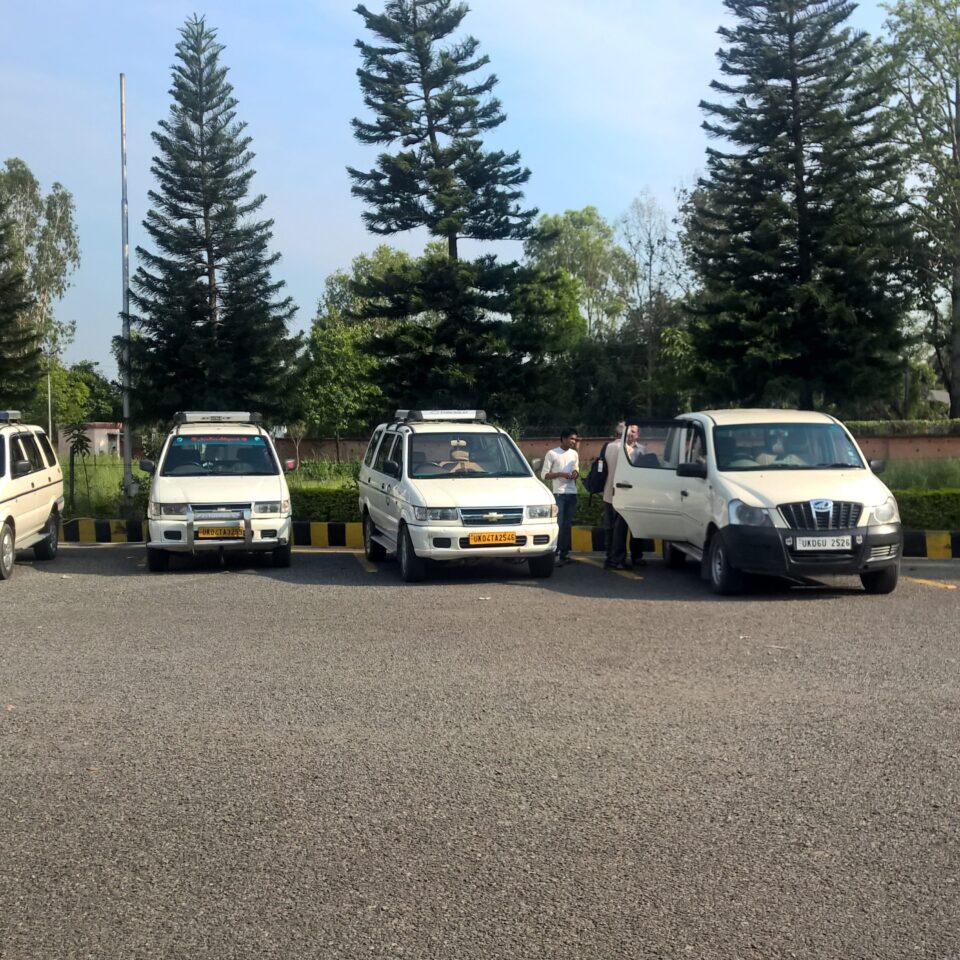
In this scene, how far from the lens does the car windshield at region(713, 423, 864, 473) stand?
12.9m

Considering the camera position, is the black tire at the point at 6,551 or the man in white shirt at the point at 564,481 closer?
the black tire at the point at 6,551

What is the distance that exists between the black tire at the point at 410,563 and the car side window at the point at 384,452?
2049 millimetres

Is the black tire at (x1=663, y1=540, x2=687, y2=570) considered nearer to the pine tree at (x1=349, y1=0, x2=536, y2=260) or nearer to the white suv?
the white suv

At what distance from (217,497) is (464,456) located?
3.02 meters

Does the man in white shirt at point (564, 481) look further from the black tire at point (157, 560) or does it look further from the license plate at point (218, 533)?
the black tire at point (157, 560)

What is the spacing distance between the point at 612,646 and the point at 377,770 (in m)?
3.77

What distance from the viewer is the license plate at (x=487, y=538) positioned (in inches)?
520

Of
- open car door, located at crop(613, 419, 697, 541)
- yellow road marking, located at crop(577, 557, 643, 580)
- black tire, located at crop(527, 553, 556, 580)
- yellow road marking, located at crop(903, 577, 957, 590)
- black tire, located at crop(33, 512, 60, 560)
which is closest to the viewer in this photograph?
yellow road marking, located at crop(903, 577, 957, 590)

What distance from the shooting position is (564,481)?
49.9 feet

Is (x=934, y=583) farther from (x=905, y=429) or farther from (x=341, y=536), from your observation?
(x=905, y=429)

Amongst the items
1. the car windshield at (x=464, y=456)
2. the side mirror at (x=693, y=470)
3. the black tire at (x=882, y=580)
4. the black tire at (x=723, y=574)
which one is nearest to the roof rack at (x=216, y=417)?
the car windshield at (x=464, y=456)

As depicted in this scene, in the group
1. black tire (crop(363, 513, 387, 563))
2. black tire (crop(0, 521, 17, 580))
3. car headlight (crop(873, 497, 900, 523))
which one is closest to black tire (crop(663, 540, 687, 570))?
car headlight (crop(873, 497, 900, 523))

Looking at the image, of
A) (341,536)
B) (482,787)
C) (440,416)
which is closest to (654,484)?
(440,416)

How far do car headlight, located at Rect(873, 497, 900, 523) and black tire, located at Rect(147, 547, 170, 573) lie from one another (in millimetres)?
8372
